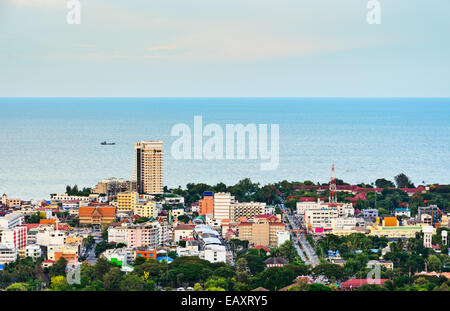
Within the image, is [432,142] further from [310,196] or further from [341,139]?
[310,196]

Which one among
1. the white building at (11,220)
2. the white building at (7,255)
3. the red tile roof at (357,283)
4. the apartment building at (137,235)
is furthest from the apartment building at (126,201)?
the red tile roof at (357,283)

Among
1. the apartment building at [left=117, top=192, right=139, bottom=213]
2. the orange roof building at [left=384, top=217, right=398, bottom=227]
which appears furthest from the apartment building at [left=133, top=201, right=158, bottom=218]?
the orange roof building at [left=384, top=217, right=398, bottom=227]

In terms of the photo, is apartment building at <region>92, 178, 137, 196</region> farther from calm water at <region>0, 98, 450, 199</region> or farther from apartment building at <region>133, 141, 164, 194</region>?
calm water at <region>0, 98, 450, 199</region>

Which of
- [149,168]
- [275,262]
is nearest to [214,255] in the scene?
[275,262]

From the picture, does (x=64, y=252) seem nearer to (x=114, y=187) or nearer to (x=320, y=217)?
(x=320, y=217)

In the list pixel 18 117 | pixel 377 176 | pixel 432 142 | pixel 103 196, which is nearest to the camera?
pixel 103 196

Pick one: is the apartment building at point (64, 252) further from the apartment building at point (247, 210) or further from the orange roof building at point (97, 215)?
the apartment building at point (247, 210)
